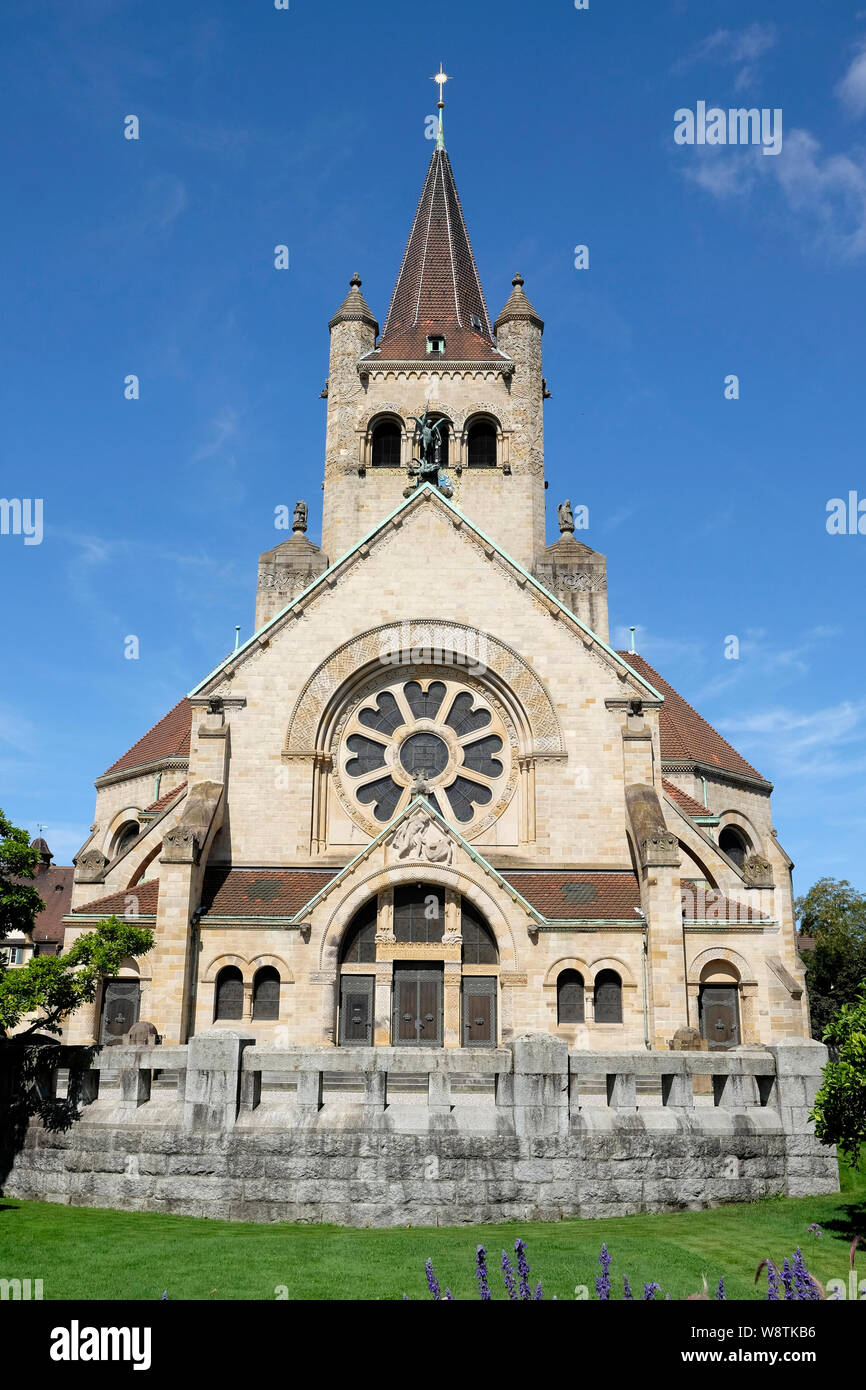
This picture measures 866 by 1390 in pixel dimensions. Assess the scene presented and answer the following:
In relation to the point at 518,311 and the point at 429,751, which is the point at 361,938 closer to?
the point at 429,751

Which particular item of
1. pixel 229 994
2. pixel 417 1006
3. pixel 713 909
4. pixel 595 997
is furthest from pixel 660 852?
pixel 229 994

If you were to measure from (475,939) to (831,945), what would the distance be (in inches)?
1394

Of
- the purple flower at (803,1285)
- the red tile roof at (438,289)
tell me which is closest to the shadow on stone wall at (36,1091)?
the purple flower at (803,1285)

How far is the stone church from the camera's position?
87.2 ft

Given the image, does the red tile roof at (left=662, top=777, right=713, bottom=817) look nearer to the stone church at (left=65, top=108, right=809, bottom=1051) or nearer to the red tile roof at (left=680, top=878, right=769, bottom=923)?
the stone church at (left=65, top=108, right=809, bottom=1051)

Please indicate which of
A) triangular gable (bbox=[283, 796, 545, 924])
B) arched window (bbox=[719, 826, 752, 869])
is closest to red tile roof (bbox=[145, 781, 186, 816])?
triangular gable (bbox=[283, 796, 545, 924])

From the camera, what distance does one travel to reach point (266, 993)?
27.2 meters

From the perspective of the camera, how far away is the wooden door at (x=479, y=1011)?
26.8 m
